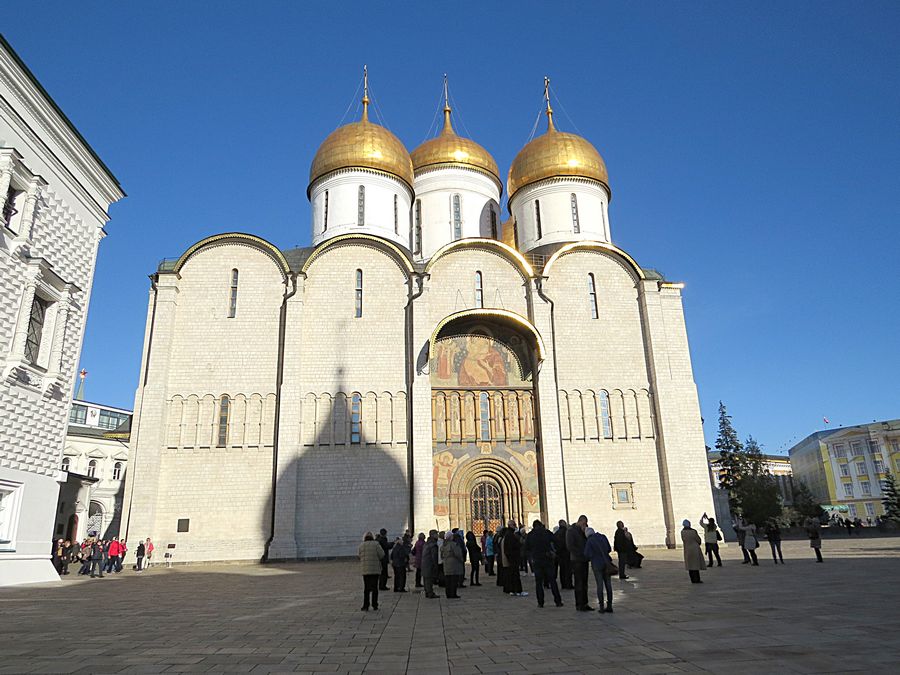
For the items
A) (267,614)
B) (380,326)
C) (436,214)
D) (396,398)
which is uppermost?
(436,214)

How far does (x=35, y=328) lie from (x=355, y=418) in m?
8.50

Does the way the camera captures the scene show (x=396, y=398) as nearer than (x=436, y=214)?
Yes

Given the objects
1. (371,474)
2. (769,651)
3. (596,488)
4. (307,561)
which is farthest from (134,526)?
(769,651)

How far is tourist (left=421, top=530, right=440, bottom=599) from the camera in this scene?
920 centimetres

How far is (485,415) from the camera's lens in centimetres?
1897

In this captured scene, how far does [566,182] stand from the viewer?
2370cm

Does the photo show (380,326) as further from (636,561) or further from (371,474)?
(636,561)

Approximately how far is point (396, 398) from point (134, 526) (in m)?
7.95

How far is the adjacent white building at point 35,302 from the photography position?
37.4 feet

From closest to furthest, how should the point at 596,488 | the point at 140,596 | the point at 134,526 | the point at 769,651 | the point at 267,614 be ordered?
the point at 769,651
the point at 267,614
the point at 140,596
the point at 134,526
the point at 596,488

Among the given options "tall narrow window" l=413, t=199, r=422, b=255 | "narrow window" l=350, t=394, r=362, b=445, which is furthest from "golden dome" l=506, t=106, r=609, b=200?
"narrow window" l=350, t=394, r=362, b=445

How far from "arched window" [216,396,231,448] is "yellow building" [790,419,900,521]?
1956 inches

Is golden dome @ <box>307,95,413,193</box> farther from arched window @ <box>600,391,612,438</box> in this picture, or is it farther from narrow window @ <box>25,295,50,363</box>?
narrow window @ <box>25,295,50,363</box>

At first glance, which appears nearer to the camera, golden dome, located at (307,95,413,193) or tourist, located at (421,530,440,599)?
tourist, located at (421,530,440,599)
